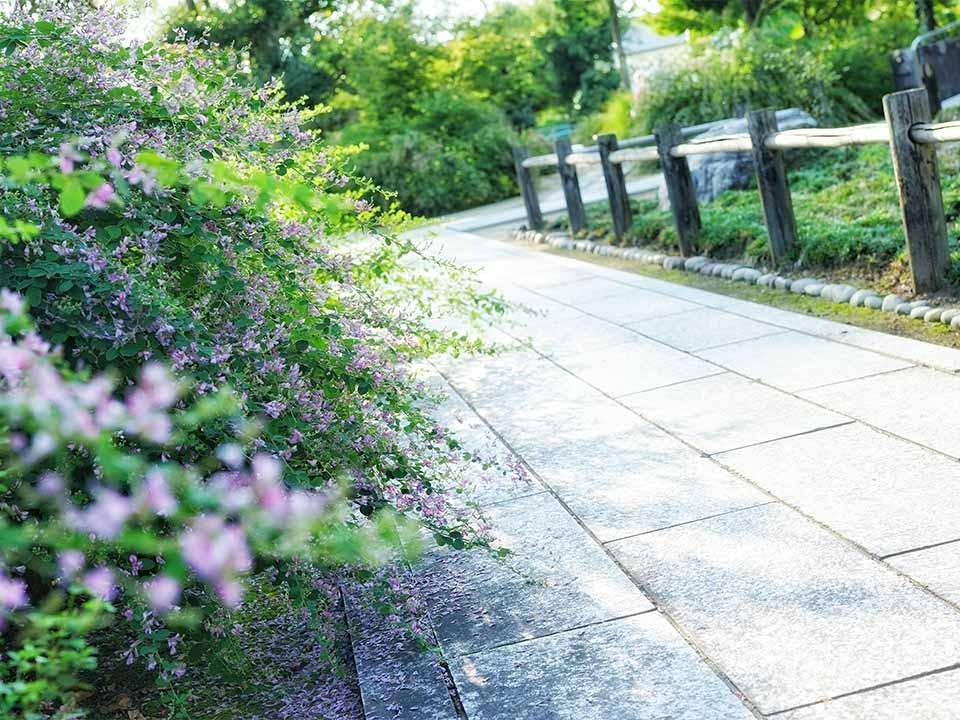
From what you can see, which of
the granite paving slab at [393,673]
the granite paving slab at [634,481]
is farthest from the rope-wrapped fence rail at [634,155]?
the granite paving slab at [393,673]

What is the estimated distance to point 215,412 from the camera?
2412 mm

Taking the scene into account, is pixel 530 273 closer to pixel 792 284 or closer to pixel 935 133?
pixel 792 284

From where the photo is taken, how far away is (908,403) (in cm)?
419

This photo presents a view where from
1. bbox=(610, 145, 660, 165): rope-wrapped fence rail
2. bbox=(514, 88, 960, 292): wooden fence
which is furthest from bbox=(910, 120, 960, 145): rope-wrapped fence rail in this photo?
bbox=(610, 145, 660, 165): rope-wrapped fence rail

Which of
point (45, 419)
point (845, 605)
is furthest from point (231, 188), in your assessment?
point (845, 605)

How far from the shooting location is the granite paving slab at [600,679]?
2.41m

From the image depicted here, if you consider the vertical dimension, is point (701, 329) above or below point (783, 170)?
below

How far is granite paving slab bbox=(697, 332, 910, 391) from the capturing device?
477cm

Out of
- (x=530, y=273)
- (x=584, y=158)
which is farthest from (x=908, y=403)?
(x=584, y=158)

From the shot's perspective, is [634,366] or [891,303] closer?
[634,366]

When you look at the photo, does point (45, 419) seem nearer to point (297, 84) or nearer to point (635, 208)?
point (635, 208)

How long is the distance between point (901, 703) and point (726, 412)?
231 centimetres

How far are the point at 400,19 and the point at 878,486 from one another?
21.5 meters

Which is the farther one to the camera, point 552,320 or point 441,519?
→ point 552,320
